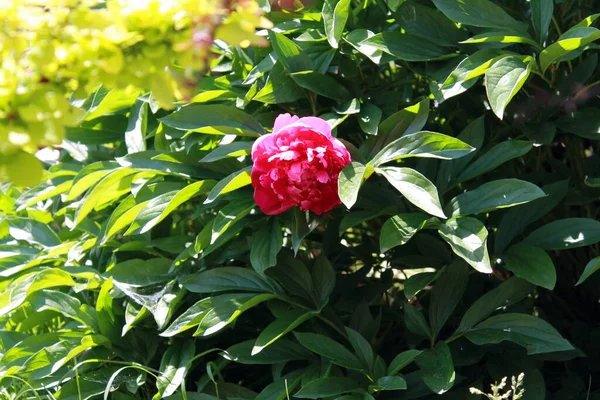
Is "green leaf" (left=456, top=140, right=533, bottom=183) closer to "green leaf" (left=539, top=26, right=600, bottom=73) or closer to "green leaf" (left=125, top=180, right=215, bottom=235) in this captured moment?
"green leaf" (left=539, top=26, right=600, bottom=73)

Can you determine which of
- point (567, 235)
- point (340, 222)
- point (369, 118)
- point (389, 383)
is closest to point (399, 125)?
point (369, 118)

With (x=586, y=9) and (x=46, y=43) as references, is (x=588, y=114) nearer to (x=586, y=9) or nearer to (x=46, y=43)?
(x=586, y=9)

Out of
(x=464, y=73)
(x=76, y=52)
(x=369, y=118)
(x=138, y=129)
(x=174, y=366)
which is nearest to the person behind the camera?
(x=76, y=52)

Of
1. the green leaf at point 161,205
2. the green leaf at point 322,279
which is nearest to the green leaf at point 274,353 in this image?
the green leaf at point 322,279

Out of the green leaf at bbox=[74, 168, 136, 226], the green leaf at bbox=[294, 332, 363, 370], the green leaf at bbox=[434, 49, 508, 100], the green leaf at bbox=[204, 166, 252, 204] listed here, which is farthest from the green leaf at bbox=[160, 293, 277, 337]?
the green leaf at bbox=[434, 49, 508, 100]

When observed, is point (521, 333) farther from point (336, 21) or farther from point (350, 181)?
point (336, 21)

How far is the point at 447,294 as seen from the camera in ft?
5.64

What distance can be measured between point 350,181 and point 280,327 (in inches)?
14.8

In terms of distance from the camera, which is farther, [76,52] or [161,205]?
[161,205]

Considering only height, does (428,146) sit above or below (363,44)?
below

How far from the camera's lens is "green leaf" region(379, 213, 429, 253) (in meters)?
1.51

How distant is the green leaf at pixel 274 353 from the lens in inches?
67.7

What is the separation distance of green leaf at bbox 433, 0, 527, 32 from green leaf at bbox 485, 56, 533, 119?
0.35 ft

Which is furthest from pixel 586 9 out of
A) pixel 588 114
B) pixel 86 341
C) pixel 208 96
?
pixel 86 341
